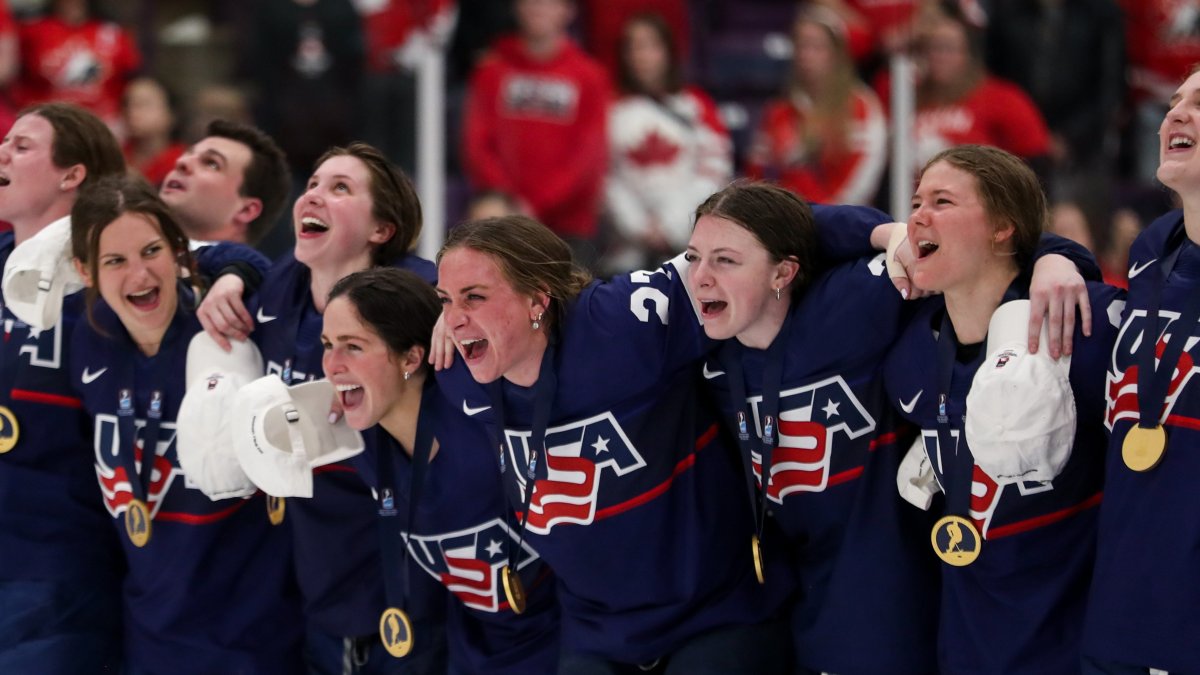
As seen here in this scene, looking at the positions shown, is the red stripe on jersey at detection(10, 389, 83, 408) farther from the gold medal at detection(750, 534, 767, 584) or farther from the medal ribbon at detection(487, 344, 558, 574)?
the gold medal at detection(750, 534, 767, 584)

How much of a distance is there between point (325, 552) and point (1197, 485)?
2.31m

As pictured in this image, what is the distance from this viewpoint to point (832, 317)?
149 inches

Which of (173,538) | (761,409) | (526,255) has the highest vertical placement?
(526,255)

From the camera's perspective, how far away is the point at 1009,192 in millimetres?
3605

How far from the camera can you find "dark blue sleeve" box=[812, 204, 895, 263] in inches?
153

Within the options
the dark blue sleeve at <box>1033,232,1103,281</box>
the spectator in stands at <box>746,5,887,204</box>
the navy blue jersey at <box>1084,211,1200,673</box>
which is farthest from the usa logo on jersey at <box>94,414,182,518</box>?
the spectator in stands at <box>746,5,887,204</box>

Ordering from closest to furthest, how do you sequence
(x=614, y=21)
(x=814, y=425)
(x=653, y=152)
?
(x=814, y=425), (x=653, y=152), (x=614, y=21)

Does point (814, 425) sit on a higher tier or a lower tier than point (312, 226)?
lower

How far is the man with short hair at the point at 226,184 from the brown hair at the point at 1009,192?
2.35 meters

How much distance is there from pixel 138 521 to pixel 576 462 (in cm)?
132

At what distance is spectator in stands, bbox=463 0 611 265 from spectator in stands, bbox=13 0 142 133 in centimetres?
196

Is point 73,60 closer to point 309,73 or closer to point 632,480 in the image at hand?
point 309,73

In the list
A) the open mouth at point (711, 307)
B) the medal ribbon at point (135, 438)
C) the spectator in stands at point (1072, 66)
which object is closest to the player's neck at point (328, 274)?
the medal ribbon at point (135, 438)

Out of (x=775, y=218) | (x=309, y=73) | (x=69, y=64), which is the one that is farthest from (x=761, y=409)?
(x=69, y=64)
